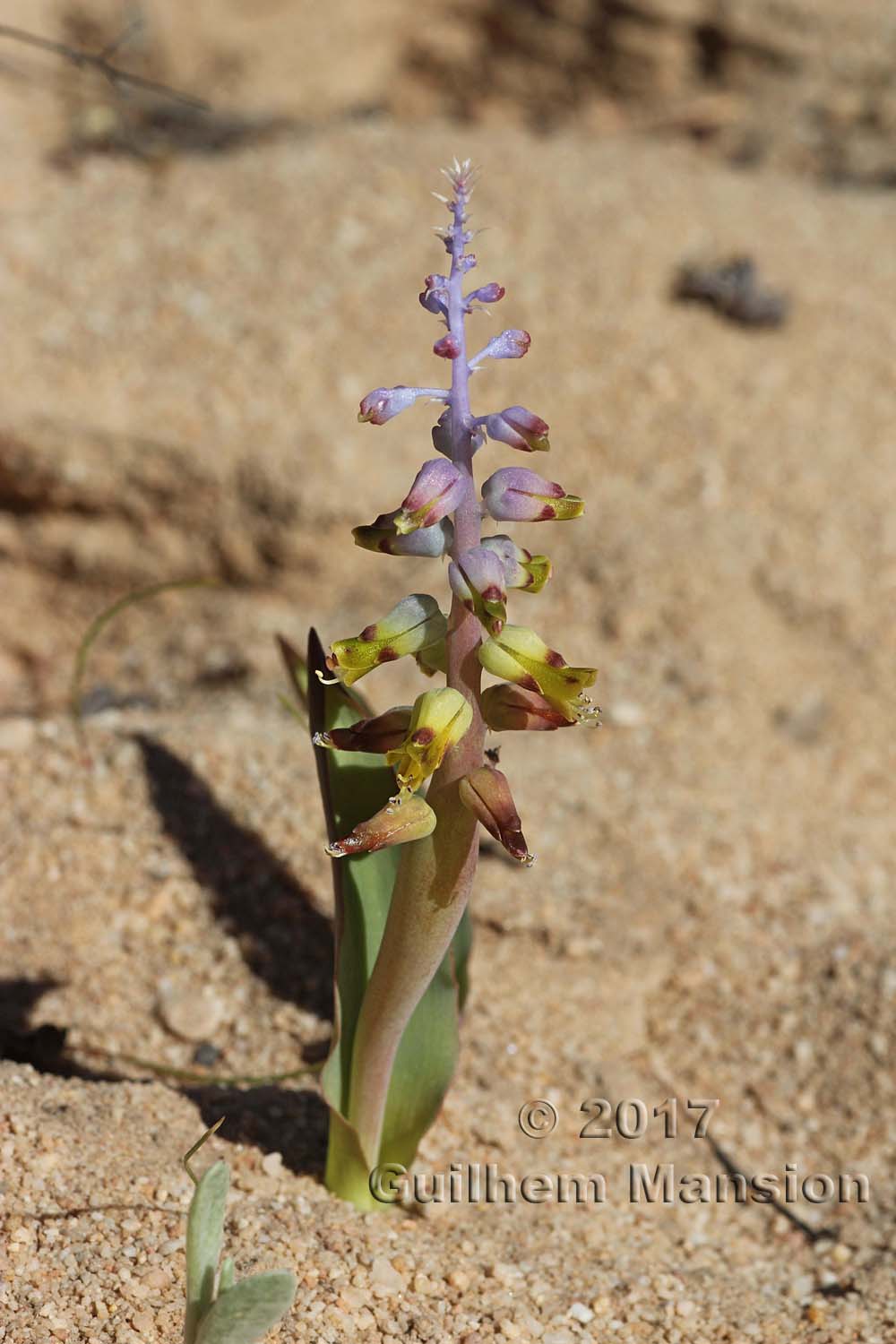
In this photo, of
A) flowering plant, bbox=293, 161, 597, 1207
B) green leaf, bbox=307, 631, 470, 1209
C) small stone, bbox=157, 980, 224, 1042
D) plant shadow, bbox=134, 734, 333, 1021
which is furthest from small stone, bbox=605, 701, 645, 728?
flowering plant, bbox=293, 161, 597, 1207

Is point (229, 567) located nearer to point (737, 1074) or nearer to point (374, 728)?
point (737, 1074)

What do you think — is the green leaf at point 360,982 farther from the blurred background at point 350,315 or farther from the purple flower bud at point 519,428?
the blurred background at point 350,315

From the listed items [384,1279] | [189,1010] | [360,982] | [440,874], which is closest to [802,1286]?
[384,1279]

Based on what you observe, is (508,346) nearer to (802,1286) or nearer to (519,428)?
(519,428)

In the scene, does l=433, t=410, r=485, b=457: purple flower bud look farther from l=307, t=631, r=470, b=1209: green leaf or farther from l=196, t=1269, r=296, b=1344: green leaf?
l=196, t=1269, r=296, b=1344: green leaf

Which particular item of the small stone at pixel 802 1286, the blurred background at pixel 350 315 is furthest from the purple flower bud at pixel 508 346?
the blurred background at pixel 350 315
